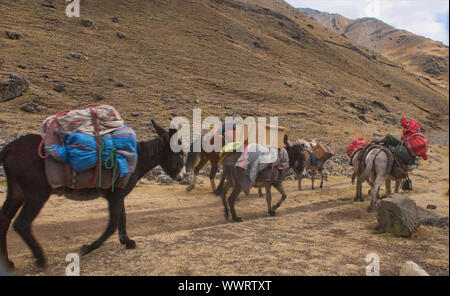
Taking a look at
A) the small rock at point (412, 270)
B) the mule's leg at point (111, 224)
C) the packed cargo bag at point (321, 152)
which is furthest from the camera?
the packed cargo bag at point (321, 152)

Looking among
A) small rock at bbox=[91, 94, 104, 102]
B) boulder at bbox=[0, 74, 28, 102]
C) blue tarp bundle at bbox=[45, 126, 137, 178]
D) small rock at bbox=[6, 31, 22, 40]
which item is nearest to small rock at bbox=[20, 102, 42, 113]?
boulder at bbox=[0, 74, 28, 102]

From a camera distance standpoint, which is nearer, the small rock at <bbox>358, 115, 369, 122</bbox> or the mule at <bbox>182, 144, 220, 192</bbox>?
the mule at <bbox>182, 144, 220, 192</bbox>

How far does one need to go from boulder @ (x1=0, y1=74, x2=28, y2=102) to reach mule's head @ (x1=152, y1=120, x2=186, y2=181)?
58.5 ft

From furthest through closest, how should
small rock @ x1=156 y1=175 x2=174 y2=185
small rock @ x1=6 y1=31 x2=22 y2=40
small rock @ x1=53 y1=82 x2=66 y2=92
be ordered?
small rock @ x1=6 y1=31 x2=22 y2=40, small rock @ x1=53 y1=82 x2=66 y2=92, small rock @ x1=156 y1=175 x2=174 y2=185

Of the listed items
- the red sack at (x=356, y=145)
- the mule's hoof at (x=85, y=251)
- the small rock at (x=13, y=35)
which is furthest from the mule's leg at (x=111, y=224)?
the small rock at (x=13, y=35)

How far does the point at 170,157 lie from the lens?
5840mm

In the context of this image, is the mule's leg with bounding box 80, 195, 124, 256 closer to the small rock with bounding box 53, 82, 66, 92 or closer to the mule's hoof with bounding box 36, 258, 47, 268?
the mule's hoof with bounding box 36, 258, 47, 268

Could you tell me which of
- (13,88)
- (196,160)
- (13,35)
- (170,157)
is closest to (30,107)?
(13,88)

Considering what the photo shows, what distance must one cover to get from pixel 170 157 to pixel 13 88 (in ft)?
61.1

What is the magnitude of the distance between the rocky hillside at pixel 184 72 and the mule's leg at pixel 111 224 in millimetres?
11105

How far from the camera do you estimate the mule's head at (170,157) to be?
5.76 meters

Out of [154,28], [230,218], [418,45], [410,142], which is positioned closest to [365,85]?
[154,28]

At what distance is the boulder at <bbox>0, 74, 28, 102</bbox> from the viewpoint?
723 inches

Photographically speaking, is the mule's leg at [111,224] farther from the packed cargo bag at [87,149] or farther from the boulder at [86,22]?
the boulder at [86,22]
